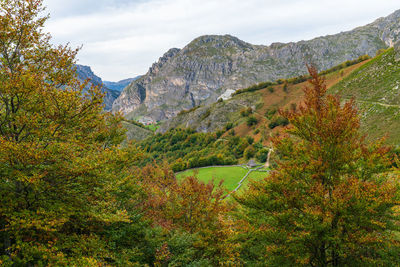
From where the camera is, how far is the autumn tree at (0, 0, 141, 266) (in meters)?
7.21

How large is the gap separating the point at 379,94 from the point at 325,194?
162 feet

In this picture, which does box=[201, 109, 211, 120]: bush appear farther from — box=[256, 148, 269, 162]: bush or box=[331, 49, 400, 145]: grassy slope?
box=[331, 49, 400, 145]: grassy slope

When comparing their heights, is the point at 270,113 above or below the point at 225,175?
above

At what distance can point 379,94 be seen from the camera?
45.3 metres

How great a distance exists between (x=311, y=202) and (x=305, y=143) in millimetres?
2712

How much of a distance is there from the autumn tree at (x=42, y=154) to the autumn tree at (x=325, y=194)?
264 inches

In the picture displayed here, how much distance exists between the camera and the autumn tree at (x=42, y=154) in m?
7.21

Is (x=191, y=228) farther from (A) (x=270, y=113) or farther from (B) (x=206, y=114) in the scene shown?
(B) (x=206, y=114)

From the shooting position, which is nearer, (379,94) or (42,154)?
(42,154)

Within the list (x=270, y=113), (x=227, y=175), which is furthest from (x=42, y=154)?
(x=270, y=113)

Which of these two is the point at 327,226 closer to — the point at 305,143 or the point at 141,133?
the point at 305,143

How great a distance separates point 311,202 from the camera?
909cm

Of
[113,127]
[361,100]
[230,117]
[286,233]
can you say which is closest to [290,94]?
[230,117]

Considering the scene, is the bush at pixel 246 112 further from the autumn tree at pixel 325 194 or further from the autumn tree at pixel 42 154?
the autumn tree at pixel 42 154
